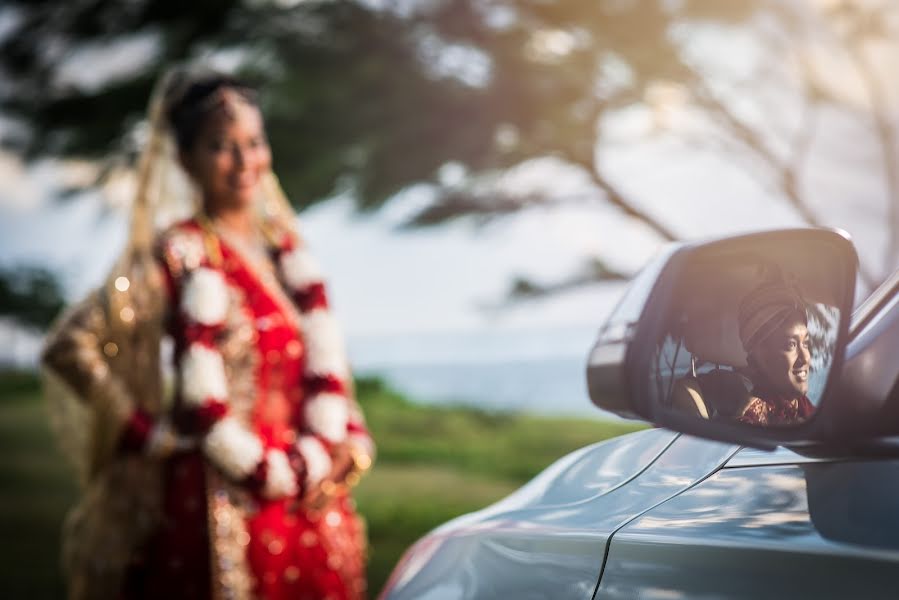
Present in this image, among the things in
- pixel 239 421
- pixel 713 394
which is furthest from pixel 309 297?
pixel 713 394

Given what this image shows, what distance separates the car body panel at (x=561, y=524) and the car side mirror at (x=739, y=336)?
13cm

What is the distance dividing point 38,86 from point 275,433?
3.81m

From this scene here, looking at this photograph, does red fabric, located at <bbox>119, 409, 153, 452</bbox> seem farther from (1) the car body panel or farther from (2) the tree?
(2) the tree

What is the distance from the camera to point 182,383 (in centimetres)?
251

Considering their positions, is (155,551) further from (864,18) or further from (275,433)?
(864,18)

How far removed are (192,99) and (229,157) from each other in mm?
198

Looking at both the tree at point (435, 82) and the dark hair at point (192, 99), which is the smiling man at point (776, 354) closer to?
the dark hair at point (192, 99)

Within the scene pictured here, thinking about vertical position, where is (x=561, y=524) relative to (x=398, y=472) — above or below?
Answer: above

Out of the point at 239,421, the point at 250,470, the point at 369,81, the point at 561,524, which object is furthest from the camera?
the point at 369,81

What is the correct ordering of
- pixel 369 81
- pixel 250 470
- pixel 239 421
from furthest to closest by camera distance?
pixel 369 81 < pixel 239 421 < pixel 250 470

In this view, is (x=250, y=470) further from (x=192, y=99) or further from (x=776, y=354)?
(x=776, y=354)

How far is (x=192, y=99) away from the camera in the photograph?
268cm

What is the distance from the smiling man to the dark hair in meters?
1.94

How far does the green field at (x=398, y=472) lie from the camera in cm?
721
